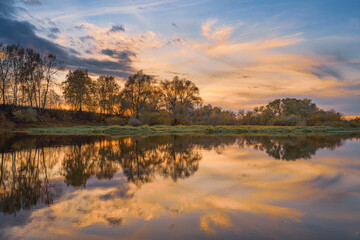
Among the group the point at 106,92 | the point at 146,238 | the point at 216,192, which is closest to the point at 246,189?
the point at 216,192

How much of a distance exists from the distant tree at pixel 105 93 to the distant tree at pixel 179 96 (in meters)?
11.1

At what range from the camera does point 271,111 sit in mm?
74188

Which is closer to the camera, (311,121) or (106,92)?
(106,92)

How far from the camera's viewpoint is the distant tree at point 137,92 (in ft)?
168

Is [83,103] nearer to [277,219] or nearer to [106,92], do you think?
[106,92]

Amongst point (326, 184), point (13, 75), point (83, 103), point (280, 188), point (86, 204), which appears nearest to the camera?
point (86, 204)

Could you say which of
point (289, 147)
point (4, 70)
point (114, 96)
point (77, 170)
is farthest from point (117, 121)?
point (77, 170)

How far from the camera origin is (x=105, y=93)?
178ft

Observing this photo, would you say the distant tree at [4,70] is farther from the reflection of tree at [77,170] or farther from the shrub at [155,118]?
the reflection of tree at [77,170]

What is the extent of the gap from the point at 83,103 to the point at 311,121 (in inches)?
2466

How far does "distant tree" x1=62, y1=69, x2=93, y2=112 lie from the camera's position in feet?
166

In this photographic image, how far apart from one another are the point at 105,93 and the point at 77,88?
593 centimetres

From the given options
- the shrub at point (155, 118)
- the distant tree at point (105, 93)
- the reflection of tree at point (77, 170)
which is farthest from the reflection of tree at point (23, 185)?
the distant tree at point (105, 93)

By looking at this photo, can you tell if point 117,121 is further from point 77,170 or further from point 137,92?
point 77,170
